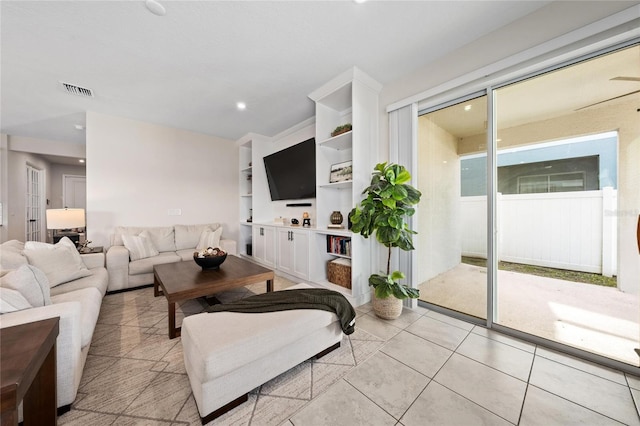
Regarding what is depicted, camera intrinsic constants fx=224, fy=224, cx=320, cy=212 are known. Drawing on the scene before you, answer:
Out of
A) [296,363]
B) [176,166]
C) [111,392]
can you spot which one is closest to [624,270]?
[296,363]

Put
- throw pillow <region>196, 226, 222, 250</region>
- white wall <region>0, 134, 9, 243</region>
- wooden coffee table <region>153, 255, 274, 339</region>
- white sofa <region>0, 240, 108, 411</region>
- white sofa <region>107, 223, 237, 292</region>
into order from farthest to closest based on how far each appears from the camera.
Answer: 1. white wall <region>0, 134, 9, 243</region>
2. throw pillow <region>196, 226, 222, 250</region>
3. white sofa <region>107, 223, 237, 292</region>
4. wooden coffee table <region>153, 255, 274, 339</region>
5. white sofa <region>0, 240, 108, 411</region>

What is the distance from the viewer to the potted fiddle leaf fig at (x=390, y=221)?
87.7 inches

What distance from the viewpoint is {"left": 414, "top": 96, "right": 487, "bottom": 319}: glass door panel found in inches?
90.0

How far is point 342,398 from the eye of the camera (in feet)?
4.48

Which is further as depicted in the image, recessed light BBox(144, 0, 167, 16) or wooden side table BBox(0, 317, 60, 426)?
recessed light BBox(144, 0, 167, 16)

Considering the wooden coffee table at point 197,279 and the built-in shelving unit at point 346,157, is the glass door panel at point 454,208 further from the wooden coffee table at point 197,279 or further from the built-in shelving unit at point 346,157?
the wooden coffee table at point 197,279

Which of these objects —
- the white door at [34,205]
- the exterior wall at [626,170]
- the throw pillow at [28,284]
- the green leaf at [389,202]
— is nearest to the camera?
the throw pillow at [28,284]

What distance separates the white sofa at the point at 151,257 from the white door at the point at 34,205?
3425 mm

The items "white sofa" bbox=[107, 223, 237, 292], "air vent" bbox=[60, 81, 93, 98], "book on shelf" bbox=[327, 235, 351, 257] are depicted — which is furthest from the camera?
"white sofa" bbox=[107, 223, 237, 292]

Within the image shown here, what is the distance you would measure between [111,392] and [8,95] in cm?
416

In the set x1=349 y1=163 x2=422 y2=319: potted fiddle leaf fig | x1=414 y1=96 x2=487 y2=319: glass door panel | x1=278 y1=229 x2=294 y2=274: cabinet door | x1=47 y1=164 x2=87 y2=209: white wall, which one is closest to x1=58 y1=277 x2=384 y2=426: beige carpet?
x1=349 y1=163 x2=422 y2=319: potted fiddle leaf fig

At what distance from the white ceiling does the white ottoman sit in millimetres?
2302

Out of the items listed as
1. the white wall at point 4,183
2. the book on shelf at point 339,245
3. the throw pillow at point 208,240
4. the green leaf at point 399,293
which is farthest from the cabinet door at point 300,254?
the white wall at point 4,183

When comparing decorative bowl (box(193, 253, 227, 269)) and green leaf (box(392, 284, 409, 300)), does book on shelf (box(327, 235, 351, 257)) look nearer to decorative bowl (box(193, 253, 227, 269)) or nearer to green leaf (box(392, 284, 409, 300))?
green leaf (box(392, 284, 409, 300))
